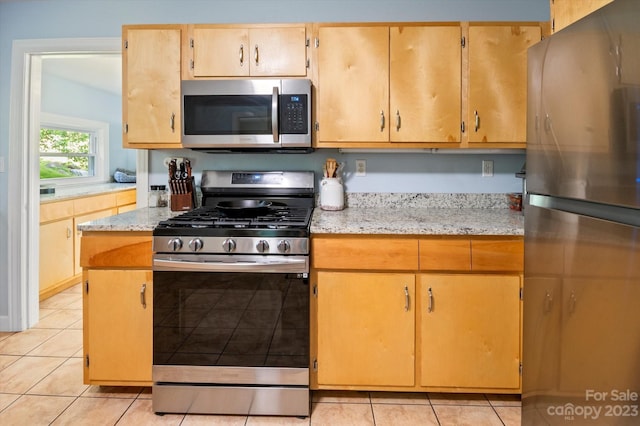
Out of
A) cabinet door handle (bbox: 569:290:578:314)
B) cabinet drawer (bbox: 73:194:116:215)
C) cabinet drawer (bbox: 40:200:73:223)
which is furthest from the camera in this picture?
cabinet drawer (bbox: 73:194:116:215)

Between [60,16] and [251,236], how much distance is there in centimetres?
215

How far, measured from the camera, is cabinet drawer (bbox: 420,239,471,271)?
200cm

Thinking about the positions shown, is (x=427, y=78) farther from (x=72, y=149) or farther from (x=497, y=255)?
(x=72, y=149)

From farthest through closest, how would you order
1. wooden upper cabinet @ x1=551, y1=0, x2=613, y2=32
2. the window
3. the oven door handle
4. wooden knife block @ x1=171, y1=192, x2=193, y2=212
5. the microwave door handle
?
the window < wooden knife block @ x1=171, y1=192, x2=193, y2=212 < the microwave door handle < the oven door handle < wooden upper cabinet @ x1=551, y1=0, x2=613, y2=32

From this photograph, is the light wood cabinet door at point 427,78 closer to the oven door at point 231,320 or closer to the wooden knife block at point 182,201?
the oven door at point 231,320

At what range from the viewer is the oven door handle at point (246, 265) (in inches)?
A: 76.0

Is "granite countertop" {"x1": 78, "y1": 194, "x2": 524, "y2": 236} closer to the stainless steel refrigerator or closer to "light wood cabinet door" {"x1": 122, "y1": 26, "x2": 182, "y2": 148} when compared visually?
"light wood cabinet door" {"x1": 122, "y1": 26, "x2": 182, "y2": 148}

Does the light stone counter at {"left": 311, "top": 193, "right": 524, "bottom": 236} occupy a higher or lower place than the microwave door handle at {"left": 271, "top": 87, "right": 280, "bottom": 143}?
lower

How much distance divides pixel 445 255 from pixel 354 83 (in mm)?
1044

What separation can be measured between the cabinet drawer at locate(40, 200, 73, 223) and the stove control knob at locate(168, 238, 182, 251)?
2.19 meters

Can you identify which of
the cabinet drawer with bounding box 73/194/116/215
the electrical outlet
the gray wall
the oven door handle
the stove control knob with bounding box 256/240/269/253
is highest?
the gray wall

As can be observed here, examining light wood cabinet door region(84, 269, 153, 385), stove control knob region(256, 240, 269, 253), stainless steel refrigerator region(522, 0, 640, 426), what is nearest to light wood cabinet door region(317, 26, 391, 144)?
stove control knob region(256, 240, 269, 253)

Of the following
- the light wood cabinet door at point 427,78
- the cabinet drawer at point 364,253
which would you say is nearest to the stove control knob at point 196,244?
the cabinet drawer at point 364,253

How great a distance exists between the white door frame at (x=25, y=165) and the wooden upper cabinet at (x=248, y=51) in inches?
29.9
